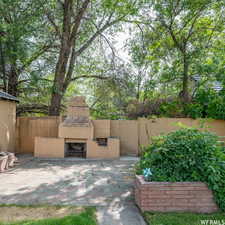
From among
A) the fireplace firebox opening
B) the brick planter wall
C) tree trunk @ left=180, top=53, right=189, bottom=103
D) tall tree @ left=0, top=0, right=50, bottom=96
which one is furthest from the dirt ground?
tree trunk @ left=180, top=53, right=189, bottom=103

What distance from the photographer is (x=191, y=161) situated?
3.22m

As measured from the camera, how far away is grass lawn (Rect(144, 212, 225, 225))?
2.65 metres

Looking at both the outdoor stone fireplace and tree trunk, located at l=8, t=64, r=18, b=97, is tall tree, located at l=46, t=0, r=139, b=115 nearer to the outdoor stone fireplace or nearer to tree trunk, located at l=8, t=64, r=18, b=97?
tree trunk, located at l=8, t=64, r=18, b=97

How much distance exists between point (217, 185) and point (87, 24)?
983 cm

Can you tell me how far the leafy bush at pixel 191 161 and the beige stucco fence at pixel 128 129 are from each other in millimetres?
4975

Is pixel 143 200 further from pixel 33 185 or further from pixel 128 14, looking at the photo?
pixel 128 14

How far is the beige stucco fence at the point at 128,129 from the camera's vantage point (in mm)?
8672

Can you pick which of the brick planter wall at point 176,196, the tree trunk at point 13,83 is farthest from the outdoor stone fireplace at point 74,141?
the brick planter wall at point 176,196

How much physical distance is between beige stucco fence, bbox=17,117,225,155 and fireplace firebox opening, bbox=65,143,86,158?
1038 mm

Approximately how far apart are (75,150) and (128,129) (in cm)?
272

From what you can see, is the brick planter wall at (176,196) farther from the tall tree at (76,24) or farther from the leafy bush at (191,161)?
the tall tree at (76,24)

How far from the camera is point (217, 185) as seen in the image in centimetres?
300

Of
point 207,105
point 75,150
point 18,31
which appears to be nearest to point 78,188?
point 75,150

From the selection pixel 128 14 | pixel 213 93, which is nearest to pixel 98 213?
pixel 213 93
